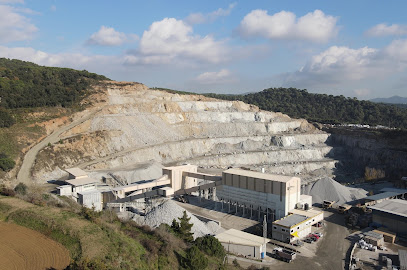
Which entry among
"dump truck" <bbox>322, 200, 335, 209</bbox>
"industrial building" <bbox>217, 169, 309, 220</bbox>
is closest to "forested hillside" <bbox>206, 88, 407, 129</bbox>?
"dump truck" <bbox>322, 200, 335, 209</bbox>

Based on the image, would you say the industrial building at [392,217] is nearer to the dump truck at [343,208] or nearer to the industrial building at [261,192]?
the dump truck at [343,208]

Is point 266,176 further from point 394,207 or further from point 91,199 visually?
point 91,199

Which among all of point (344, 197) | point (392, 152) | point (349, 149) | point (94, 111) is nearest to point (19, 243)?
point (344, 197)

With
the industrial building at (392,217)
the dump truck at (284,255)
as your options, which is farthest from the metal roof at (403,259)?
the dump truck at (284,255)

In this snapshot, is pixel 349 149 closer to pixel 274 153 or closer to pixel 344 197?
pixel 274 153

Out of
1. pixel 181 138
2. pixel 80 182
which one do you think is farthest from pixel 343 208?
pixel 181 138
